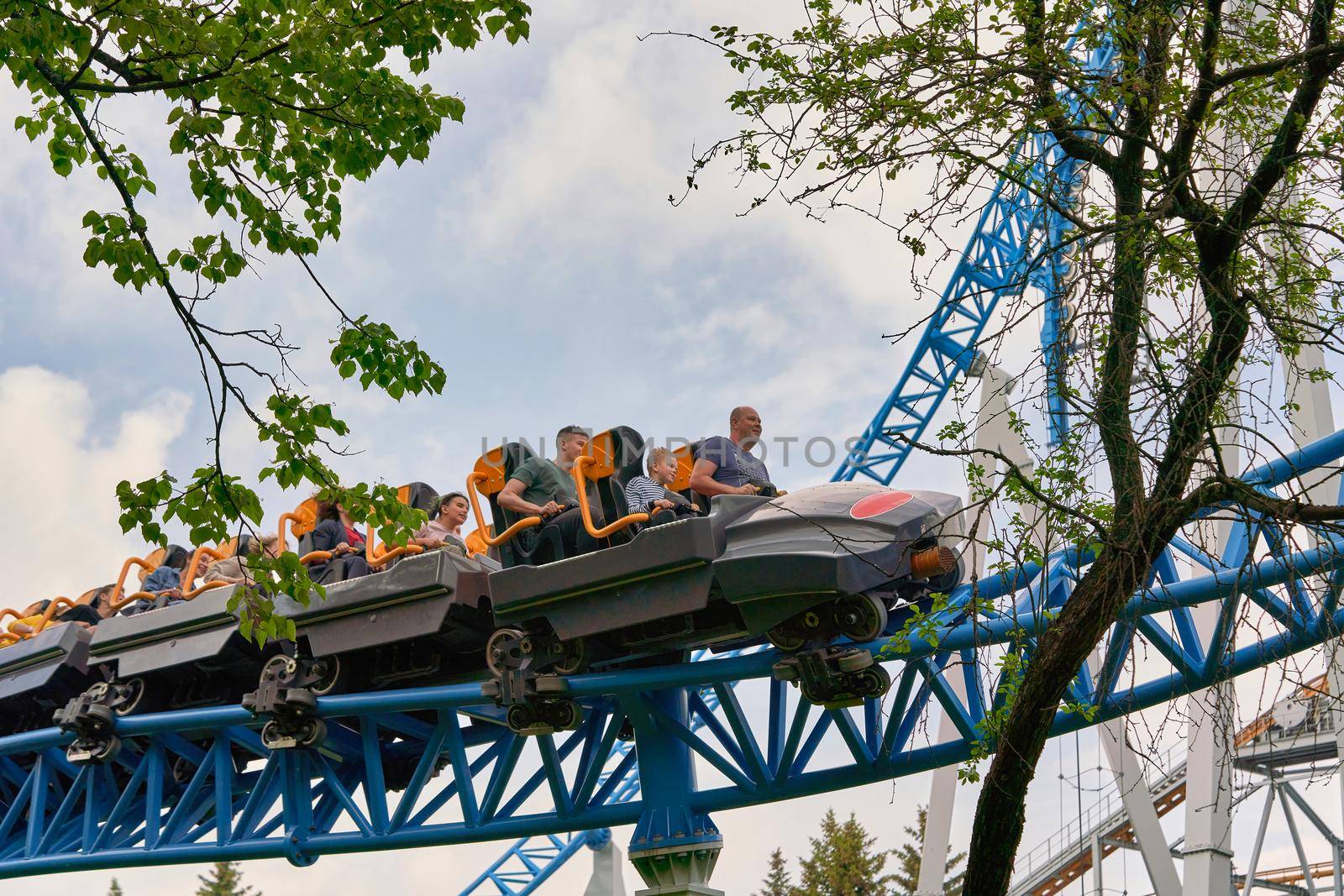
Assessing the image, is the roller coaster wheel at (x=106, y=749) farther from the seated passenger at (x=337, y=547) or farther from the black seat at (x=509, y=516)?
the black seat at (x=509, y=516)

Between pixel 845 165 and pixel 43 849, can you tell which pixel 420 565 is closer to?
pixel 845 165

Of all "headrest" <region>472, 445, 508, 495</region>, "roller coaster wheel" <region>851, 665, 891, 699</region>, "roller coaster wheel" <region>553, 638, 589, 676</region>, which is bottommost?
"roller coaster wheel" <region>851, 665, 891, 699</region>

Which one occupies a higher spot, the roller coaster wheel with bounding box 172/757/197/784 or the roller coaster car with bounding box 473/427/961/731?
the roller coaster wheel with bounding box 172/757/197/784

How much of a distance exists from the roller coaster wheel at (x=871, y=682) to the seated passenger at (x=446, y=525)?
257 cm

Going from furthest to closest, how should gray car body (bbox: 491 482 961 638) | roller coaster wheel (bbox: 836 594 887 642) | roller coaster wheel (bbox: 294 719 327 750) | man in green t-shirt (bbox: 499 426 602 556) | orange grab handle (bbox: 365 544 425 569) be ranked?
1. roller coaster wheel (bbox: 294 719 327 750)
2. orange grab handle (bbox: 365 544 425 569)
3. man in green t-shirt (bbox: 499 426 602 556)
4. roller coaster wheel (bbox: 836 594 887 642)
5. gray car body (bbox: 491 482 961 638)

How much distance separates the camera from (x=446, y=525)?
9.01m

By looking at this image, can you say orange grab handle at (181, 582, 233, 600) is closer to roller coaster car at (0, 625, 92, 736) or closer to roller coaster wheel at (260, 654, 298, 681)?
roller coaster wheel at (260, 654, 298, 681)

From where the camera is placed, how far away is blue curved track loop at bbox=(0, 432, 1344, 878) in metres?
6.42

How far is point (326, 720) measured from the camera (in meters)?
9.27

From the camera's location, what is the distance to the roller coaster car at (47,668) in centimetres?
1031

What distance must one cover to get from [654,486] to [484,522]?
0.96 metres

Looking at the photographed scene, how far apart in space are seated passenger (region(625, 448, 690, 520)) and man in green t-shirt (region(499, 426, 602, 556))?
188 millimetres

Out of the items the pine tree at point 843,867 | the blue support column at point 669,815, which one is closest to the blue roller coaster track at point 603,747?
the blue support column at point 669,815

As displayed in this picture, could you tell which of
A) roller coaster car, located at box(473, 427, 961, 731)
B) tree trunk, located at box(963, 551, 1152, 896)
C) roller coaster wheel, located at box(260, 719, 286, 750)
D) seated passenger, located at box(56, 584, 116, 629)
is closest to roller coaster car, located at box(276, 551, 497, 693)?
roller coaster car, located at box(473, 427, 961, 731)
